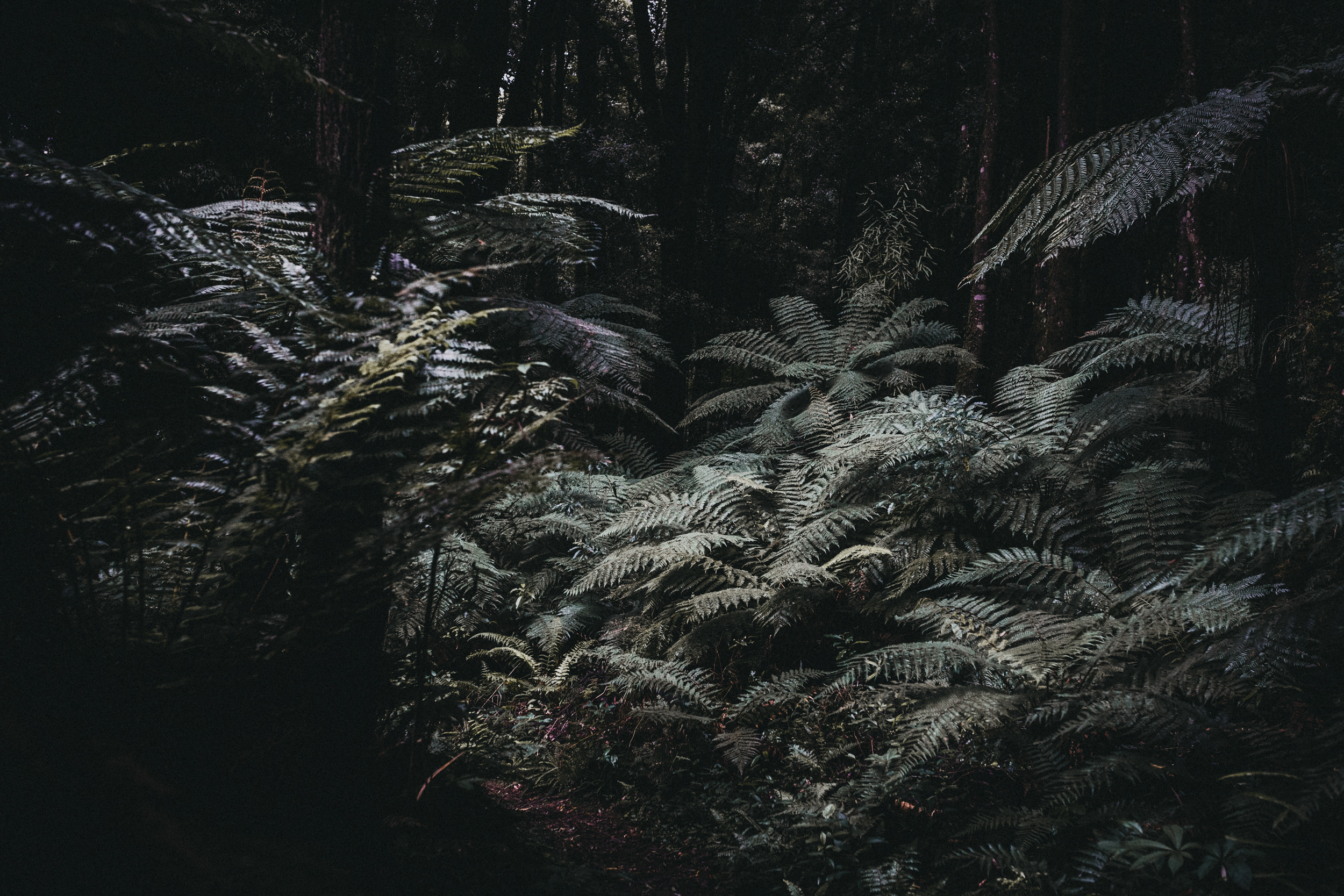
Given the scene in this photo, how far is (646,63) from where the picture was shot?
8.20m

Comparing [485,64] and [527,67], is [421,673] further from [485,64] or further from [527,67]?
[527,67]

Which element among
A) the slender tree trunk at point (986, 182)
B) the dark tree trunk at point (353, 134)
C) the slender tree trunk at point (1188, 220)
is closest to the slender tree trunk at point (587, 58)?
the slender tree trunk at point (986, 182)

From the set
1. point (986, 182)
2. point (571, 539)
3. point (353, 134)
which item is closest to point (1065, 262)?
point (986, 182)

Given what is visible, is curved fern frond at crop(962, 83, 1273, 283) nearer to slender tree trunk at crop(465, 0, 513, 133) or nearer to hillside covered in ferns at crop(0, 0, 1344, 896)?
hillside covered in ferns at crop(0, 0, 1344, 896)

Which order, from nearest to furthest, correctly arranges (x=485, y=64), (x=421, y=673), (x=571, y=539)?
(x=421, y=673), (x=571, y=539), (x=485, y=64)

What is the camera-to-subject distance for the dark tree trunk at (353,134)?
1.68 meters

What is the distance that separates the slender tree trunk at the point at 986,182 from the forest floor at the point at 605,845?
4.25 metres

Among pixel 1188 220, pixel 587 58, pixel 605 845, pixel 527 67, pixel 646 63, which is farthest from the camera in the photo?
→ pixel 587 58

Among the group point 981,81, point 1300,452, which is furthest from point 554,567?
point 981,81

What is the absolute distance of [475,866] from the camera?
172 cm

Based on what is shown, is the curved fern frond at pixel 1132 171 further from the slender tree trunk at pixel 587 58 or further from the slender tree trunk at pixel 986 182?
the slender tree trunk at pixel 587 58

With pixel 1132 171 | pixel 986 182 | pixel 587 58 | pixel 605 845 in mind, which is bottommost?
pixel 605 845

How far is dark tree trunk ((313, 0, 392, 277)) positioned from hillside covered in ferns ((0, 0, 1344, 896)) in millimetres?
13

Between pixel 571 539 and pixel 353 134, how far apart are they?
3.19 m
